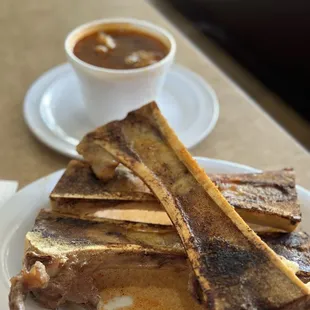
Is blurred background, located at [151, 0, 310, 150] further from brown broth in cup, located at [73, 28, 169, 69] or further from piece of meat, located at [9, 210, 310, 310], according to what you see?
piece of meat, located at [9, 210, 310, 310]

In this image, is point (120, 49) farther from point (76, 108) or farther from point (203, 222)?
point (203, 222)

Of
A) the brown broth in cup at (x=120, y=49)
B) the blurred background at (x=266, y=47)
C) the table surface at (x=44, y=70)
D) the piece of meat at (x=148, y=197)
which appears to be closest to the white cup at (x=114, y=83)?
the brown broth in cup at (x=120, y=49)

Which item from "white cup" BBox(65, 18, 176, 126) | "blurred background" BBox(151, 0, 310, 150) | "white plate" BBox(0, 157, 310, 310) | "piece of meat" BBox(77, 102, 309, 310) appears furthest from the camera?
"blurred background" BBox(151, 0, 310, 150)

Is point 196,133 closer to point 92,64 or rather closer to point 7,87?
point 92,64

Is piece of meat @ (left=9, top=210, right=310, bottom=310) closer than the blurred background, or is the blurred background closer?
piece of meat @ (left=9, top=210, right=310, bottom=310)

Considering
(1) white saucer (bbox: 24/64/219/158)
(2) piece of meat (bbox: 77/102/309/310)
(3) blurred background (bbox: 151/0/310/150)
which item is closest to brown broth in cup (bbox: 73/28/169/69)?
(1) white saucer (bbox: 24/64/219/158)

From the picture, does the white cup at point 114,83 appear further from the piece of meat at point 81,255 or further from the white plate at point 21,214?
the piece of meat at point 81,255

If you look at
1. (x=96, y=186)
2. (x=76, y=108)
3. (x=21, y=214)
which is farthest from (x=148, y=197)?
(x=76, y=108)
